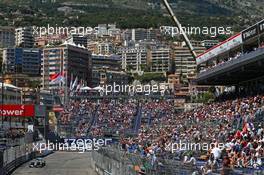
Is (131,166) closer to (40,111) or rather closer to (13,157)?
(13,157)

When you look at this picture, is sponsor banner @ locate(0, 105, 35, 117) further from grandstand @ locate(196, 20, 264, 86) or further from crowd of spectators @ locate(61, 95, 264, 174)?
grandstand @ locate(196, 20, 264, 86)

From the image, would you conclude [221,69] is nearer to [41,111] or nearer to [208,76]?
[208,76]

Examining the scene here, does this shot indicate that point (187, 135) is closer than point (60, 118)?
Yes

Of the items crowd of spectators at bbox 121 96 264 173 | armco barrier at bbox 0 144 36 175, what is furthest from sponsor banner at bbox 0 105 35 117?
crowd of spectators at bbox 121 96 264 173

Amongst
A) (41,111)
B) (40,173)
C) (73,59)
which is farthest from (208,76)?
(73,59)

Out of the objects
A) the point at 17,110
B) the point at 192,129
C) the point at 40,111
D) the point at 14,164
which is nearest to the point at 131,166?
the point at 192,129

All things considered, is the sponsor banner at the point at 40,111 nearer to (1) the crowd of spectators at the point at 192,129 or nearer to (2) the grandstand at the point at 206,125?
(2) the grandstand at the point at 206,125
